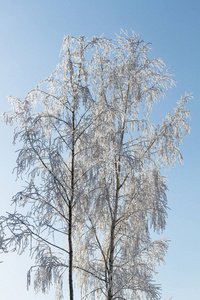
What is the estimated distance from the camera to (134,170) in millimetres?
6875

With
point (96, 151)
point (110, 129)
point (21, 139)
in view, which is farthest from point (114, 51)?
point (21, 139)

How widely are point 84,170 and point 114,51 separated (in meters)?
2.66

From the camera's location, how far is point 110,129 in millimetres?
7164

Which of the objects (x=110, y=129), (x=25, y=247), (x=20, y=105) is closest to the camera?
(x=25, y=247)

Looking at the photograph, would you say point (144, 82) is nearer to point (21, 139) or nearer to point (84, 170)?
point (84, 170)

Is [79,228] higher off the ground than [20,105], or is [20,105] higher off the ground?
[20,105]

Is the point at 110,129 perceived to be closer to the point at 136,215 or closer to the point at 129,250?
the point at 136,215

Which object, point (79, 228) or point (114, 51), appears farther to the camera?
point (114, 51)

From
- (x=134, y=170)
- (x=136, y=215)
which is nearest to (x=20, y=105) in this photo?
(x=134, y=170)

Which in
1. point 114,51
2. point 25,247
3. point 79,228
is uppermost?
point 114,51

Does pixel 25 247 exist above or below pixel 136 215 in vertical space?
below

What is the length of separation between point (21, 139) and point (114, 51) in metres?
2.88

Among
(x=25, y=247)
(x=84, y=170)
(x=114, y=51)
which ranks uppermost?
(x=114, y=51)

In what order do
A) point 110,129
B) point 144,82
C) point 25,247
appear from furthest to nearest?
point 144,82, point 110,129, point 25,247
